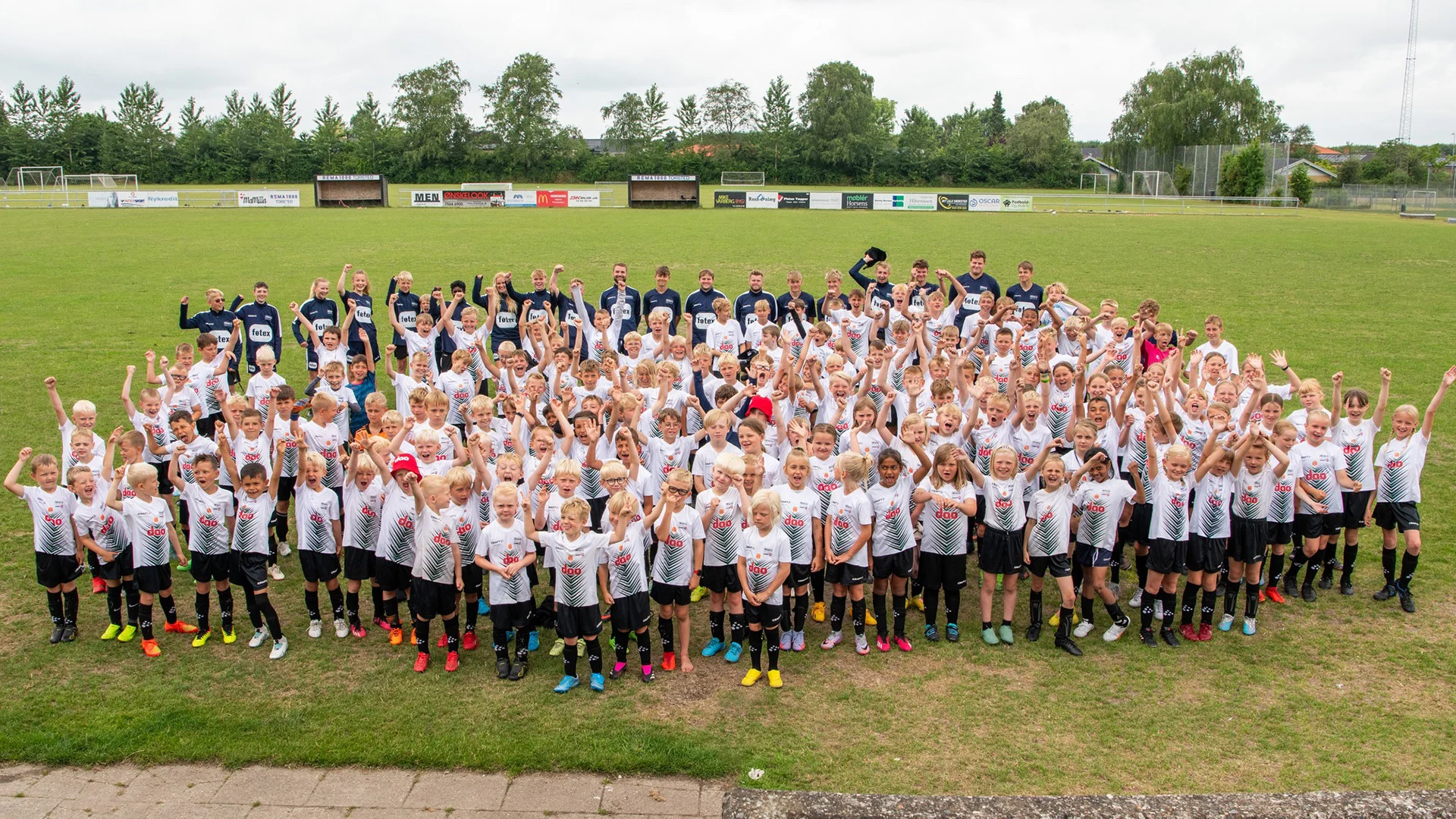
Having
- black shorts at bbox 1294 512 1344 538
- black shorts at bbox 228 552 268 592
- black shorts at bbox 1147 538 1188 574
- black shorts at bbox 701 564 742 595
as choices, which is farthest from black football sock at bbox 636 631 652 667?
black shorts at bbox 1294 512 1344 538

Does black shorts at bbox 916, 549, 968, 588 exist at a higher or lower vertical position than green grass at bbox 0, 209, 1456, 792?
higher

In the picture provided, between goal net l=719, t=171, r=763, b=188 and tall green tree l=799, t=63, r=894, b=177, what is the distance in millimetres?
7603

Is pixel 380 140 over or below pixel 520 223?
over

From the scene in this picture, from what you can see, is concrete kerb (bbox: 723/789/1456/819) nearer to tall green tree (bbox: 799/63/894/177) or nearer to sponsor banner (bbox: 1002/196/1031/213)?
sponsor banner (bbox: 1002/196/1031/213)

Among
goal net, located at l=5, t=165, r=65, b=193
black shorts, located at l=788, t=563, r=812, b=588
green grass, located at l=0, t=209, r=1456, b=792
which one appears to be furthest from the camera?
goal net, located at l=5, t=165, r=65, b=193

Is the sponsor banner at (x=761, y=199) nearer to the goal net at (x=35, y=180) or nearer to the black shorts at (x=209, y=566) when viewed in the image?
the goal net at (x=35, y=180)

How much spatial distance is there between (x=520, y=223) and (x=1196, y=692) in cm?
3595

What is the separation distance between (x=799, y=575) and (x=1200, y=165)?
68.9 metres

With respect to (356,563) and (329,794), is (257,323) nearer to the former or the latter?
(356,563)

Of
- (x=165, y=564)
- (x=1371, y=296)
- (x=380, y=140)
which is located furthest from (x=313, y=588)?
(x=380, y=140)

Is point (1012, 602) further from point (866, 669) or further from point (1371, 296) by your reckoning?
point (1371, 296)

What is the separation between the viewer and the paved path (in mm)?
5355

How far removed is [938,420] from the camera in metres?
8.06

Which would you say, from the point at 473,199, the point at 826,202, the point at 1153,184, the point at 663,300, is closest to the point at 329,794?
the point at 663,300
